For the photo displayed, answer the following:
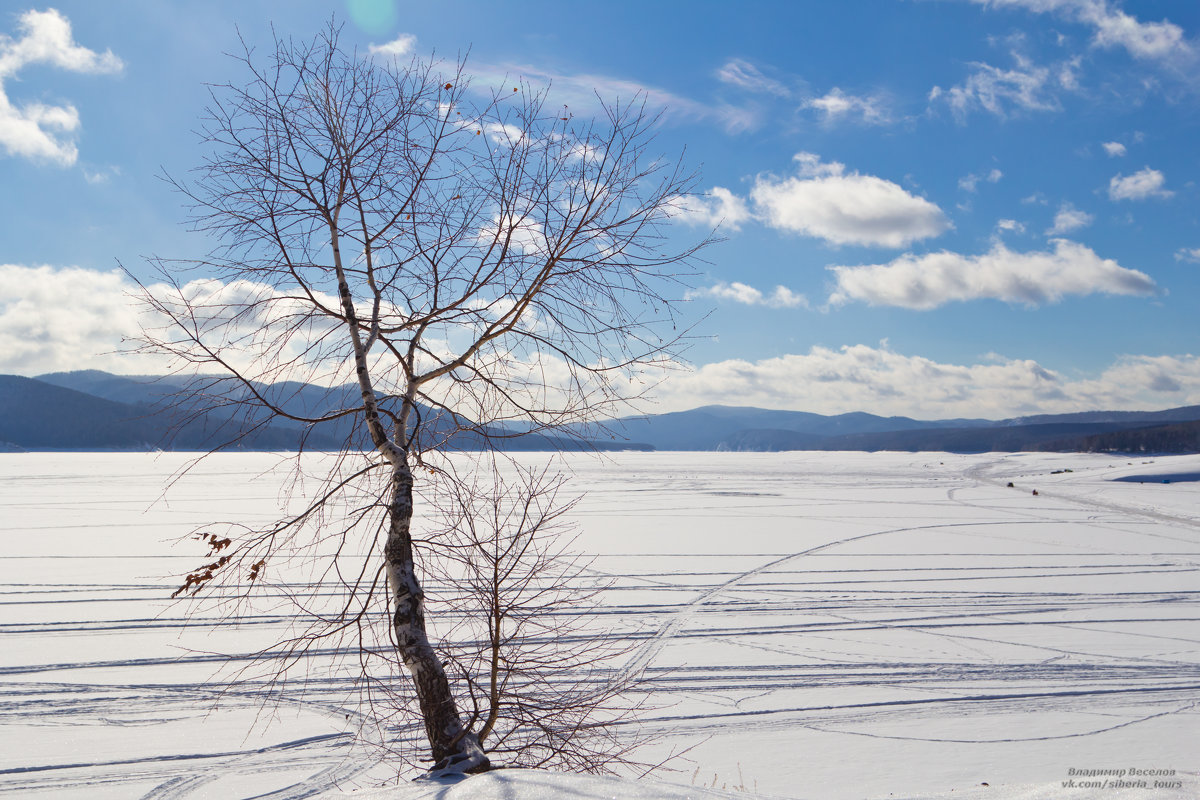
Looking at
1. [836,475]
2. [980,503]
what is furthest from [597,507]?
[836,475]

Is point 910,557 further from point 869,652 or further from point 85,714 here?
point 85,714

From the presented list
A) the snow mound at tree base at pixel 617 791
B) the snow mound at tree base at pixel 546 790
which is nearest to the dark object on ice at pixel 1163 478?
the snow mound at tree base at pixel 617 791

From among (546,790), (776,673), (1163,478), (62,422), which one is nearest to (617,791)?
(546,790)

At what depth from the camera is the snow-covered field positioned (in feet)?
16.9

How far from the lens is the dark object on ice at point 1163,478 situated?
3636 centimetres

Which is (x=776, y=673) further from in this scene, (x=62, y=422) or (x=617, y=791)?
(x=62, y=422)

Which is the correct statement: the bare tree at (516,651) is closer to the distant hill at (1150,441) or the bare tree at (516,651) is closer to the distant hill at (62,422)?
the distant hill at (1150,441)

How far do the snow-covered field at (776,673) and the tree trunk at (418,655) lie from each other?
48 cm

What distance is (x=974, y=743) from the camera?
18.7 ft

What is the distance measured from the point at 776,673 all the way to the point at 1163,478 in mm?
40707

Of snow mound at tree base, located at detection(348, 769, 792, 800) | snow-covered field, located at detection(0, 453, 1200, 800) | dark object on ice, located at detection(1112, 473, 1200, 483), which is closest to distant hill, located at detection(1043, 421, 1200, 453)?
dark object on ice, located at detection(1112, 473, 1200, 483)

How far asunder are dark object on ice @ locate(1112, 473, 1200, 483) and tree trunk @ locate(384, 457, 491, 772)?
43.2m

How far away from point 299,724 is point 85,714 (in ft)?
6.20

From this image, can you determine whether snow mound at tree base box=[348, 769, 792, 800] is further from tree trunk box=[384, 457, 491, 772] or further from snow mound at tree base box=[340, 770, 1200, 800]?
tree trunk box=[384, 457, 491, 772]
